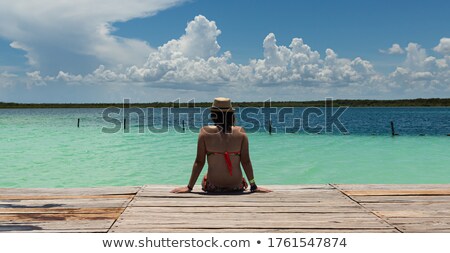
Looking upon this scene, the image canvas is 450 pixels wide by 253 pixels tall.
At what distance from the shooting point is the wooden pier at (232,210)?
465cm

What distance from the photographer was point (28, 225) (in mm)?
4742

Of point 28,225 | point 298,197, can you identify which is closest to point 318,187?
point 298,197

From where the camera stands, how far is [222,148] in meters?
6.02

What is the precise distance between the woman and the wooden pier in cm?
34

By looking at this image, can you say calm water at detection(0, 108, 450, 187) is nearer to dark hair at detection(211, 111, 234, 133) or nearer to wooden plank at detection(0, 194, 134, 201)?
wooden plank at detection(0, 194, 134, 201)

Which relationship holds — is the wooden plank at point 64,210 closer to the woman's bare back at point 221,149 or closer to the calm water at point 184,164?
the woman's bare back at point 221,149

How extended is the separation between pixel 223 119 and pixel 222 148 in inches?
18.9

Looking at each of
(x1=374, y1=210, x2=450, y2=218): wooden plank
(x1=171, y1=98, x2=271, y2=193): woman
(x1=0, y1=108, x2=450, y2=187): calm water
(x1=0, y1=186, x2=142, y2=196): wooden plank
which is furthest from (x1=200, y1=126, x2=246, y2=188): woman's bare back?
(x1=0, y1=108, x2=450, y2=187): calm water

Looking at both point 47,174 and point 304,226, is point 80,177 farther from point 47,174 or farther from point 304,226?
point 304,226

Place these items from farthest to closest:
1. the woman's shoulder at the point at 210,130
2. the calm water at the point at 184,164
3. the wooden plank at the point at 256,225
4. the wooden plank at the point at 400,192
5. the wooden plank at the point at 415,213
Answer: the calm water at the point at 184,164
the wooden plank at the point at 400,192
the woman's shoulder at the point at 210,130
the wooden plank at the point at 415,213
the wooden plank at the point at 256,225

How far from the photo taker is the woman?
5.84 m

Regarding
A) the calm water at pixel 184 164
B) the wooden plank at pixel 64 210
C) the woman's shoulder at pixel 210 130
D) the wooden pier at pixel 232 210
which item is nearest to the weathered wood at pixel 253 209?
the wooden pier at pixel 232 210

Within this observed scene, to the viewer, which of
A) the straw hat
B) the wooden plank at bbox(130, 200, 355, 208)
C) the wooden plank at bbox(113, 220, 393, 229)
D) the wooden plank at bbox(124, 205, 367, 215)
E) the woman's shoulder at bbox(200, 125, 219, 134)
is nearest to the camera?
the wooden plank at bbox(113, 220, 393, 229)

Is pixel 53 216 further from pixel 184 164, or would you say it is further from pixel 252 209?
pixel 184 164
